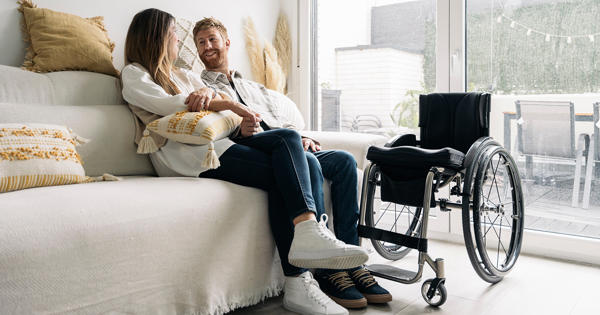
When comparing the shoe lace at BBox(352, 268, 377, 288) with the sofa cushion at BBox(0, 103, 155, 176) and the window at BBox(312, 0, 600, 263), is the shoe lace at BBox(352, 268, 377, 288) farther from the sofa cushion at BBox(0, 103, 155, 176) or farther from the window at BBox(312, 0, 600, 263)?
the window at BBox(312, 0, 600, 263)

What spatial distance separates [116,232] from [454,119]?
1.63 metres

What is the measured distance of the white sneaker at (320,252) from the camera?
1705 mm

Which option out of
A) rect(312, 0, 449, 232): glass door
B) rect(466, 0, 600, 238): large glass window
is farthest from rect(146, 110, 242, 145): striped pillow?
rect(466, 0, 600, 238): large glass window

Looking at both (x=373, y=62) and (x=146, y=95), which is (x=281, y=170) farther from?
(x=373, y=62)

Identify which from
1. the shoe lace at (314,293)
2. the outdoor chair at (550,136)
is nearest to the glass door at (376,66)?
the outdoor chair at (550,136)

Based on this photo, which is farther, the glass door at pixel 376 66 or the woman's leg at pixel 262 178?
the glass door at pixel 376 66

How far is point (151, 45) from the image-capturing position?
2.22 m

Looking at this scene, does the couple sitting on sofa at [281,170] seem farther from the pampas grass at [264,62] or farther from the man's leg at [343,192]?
the pampas grass at [264,62]

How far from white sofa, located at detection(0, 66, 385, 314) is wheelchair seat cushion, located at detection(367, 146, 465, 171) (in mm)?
520

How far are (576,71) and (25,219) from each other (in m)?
2.60

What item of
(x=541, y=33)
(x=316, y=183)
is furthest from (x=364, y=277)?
(x=541, y=33)

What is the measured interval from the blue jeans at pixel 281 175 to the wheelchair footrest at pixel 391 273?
14 centimetres

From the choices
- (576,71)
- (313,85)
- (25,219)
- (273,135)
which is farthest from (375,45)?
(25,219)

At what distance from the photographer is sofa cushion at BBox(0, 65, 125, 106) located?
6.65ft
